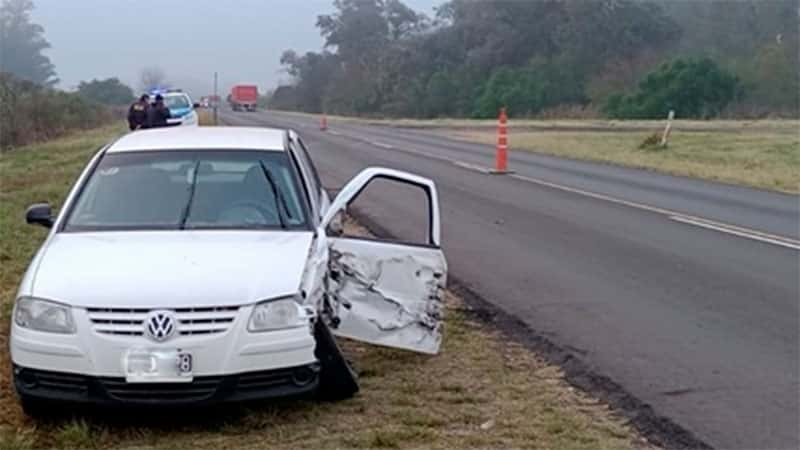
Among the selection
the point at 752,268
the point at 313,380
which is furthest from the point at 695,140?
the point at 313,380

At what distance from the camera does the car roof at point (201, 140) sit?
24.9 feet

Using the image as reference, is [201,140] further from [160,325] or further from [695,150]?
[695,150]

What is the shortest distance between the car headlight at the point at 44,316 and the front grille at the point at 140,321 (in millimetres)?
124

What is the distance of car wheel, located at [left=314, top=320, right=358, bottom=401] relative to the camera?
5.97 meters

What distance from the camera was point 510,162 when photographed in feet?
87.9

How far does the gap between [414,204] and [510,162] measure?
1064 centimetres

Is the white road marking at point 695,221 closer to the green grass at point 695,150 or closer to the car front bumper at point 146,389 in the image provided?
the green grass at point 695,150

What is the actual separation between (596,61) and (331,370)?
74.8m

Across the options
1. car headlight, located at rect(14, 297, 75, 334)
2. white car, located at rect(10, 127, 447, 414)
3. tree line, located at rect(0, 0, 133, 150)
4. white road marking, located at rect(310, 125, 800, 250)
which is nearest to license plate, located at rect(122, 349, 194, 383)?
white car, located at rect(10, 127, 447, 414)

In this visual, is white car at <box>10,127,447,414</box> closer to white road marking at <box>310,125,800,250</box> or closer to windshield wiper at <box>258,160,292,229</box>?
windshield wiper at <box>258,160,292,229</box>

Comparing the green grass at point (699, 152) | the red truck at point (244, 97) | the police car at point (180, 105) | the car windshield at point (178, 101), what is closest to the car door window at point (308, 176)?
the green grass at point (699, 152)

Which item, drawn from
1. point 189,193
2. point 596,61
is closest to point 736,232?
point 189,193

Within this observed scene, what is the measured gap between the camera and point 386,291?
6957mm

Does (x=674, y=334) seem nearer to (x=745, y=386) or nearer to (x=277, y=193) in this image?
(x=745, y=386)
